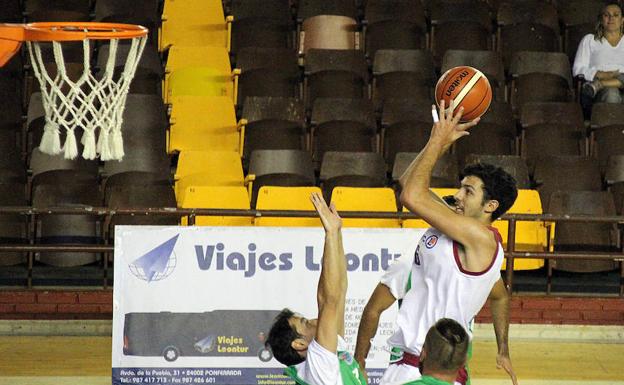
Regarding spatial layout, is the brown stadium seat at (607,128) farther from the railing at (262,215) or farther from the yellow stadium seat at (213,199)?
the yellow stadium seat at (213,199)

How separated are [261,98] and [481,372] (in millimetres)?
3444

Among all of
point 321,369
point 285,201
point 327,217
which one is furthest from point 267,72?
point 321,369

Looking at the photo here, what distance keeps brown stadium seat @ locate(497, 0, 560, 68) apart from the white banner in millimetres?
4437

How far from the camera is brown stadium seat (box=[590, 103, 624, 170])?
429 inches

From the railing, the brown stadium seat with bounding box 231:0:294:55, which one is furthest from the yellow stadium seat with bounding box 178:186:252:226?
the brown stadium seat with bounding box 231:0:294:55

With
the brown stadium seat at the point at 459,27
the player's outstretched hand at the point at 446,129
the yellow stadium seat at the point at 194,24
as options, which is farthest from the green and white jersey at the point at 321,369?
the yellow stadium seat at the point at 194,24

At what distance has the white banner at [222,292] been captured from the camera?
7996 millimetres

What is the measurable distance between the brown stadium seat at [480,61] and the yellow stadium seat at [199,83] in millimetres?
1982

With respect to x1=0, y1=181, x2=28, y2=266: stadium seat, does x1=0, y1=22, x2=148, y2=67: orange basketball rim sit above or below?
above

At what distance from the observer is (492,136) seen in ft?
35.5

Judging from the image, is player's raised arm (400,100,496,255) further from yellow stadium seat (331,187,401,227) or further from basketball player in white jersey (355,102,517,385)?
yellow stadium seat (331,187,401,227)

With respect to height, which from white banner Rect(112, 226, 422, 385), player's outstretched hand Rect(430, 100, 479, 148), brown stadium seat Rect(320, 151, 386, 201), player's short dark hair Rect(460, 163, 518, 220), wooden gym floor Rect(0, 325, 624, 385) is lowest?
wooden gym floor Rect(0, 325, 624, 385)

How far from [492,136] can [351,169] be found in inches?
54.8

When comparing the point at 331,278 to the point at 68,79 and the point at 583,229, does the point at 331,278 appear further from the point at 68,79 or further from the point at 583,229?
the point at 583,229
